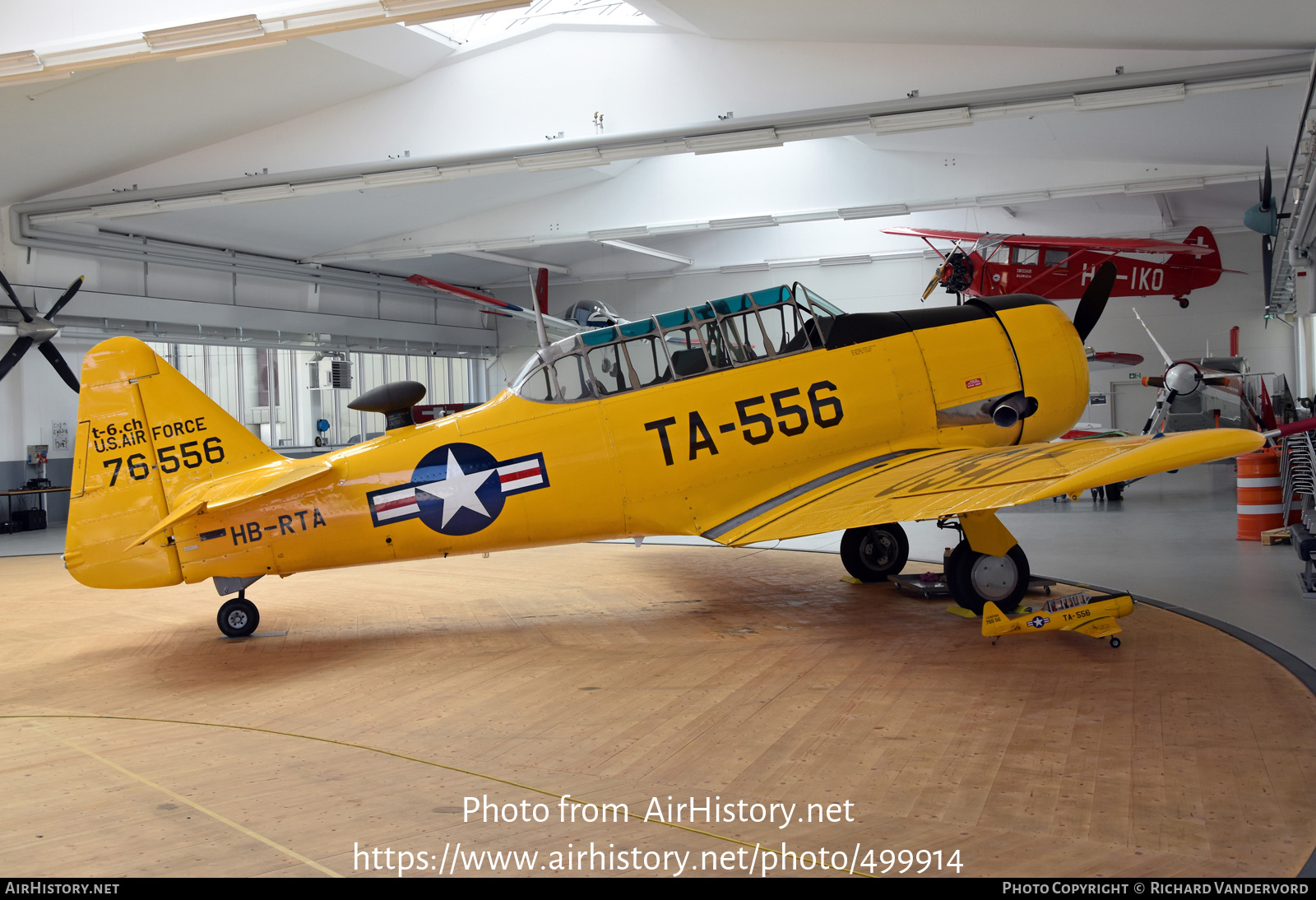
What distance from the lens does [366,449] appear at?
6980 mm

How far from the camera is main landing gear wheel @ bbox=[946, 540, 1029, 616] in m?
6.59

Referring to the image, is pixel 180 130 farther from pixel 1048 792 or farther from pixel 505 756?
pixel 1048 792

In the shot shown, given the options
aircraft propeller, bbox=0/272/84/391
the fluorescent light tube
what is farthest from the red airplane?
aircraft propeller, bbox=0/272/84/391

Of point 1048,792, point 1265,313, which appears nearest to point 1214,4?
point 1048,792

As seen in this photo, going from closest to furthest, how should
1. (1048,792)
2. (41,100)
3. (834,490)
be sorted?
(1048,792) → (834,490) → (41,100)

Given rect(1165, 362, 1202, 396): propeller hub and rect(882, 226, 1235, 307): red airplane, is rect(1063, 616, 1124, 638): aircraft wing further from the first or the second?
rect(882, 226, 1235, 307): red airplane

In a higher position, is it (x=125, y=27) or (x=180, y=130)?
(x=180, y=130)

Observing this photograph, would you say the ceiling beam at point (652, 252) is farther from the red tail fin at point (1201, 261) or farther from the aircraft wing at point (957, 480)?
the aircraft wing at point (957, 480)

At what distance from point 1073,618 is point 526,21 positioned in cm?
1259

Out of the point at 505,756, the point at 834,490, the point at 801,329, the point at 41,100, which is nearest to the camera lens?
the point at 505,756

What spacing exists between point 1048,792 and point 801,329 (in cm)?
448

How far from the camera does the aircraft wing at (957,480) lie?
4.93 meters

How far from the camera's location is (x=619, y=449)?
6.97 meters

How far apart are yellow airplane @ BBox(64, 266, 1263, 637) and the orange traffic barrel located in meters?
4.34
